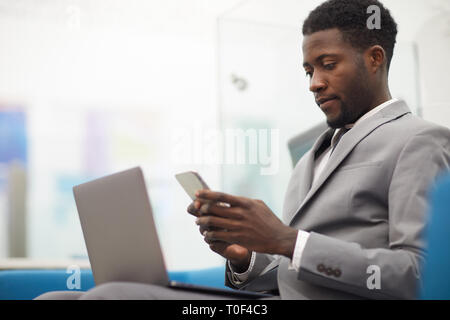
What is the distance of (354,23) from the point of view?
1282 mm

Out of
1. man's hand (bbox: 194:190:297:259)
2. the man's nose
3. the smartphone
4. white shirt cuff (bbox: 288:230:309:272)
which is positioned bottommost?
white shirt cuff (bbox: 288:230:309:272)

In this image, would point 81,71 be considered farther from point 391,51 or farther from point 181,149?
→ point 391,51

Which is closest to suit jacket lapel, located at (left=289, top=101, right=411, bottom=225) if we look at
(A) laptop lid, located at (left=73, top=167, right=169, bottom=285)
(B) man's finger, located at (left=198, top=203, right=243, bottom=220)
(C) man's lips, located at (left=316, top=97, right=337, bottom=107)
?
(C) man's lips, located at (left=316, top=97, right=337, bottom=107)

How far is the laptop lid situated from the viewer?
97 centimetres

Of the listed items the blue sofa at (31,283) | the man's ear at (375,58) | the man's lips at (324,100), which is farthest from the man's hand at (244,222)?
the blue sofa at (31,283)

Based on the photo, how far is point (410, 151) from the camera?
105 centimetres

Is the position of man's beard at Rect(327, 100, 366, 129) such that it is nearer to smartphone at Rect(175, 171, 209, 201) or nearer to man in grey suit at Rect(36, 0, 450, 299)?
man in grey suit at Rect(36, 0, 450, 299)

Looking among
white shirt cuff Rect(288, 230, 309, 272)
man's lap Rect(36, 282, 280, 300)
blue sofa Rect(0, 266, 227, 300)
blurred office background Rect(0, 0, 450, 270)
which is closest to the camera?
man's lap Rect(36, 282, 280, 300)

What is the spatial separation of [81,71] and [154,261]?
12.3 ft

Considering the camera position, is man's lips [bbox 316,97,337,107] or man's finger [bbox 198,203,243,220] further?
man's lips [bbox 316,97,337,107]

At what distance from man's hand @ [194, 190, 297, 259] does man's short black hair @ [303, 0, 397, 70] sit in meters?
0.55

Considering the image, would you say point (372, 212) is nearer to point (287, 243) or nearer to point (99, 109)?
point (287, 243)

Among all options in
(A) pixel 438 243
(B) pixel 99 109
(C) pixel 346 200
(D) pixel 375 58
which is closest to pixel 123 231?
(C) pixel 346 200
